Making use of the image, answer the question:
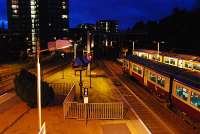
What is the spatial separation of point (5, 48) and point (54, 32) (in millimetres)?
69349

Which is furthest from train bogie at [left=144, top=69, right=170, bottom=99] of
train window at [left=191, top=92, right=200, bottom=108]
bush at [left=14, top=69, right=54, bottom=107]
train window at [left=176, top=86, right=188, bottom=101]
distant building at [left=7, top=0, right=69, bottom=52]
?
distant building at [left=7, top=0, right=69, bottom=52]

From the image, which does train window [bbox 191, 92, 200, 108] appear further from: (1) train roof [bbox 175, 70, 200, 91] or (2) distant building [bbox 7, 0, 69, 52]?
(2) distant building [bbox 7, 0, 69, 52]

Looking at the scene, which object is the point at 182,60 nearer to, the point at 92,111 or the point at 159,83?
the point at 159,83

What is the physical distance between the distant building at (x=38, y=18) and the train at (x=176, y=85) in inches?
3606

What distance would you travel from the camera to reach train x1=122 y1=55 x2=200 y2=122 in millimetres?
19562

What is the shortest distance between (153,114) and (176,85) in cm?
271

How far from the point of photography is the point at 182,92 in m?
21.5

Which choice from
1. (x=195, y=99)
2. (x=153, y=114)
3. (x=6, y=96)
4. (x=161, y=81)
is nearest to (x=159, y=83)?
(x=161, y=81)

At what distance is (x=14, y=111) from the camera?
23672 millimetres

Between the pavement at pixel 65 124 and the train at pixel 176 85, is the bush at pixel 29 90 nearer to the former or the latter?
the pavement at pixel 65 124

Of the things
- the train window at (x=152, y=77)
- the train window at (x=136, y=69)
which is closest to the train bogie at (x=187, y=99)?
the train window at (x=152, y=77)

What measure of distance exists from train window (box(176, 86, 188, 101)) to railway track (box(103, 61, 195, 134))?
161 cm

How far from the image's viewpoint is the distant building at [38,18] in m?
134

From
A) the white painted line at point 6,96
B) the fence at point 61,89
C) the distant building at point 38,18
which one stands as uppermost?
the distant building at point 38,18
